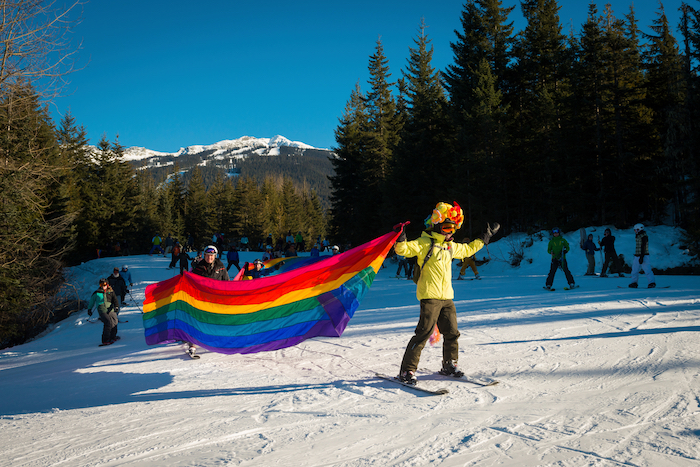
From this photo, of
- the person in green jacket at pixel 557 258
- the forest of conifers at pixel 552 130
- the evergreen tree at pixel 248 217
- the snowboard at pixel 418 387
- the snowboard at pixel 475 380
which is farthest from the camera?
the evergreen tree at pixel 248 217

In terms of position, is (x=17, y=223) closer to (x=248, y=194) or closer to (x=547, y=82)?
(x=547, y=82)

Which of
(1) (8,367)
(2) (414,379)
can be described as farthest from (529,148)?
(1) (8,367)

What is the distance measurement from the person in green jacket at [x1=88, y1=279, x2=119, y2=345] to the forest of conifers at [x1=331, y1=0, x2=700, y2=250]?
67.7 feet

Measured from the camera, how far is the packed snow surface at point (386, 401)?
360 centimetres

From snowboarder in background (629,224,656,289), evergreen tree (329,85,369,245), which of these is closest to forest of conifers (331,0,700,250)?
evergreen tree (329,85,369,245)

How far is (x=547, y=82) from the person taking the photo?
3158 centimetres

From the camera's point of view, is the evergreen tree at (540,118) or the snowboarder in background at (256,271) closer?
the snowboarder in background at (256,271)

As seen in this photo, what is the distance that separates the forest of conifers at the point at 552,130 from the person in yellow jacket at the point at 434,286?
18576 mm

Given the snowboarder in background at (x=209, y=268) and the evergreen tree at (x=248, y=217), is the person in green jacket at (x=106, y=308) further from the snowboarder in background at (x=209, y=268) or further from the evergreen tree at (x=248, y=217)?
the evergreen tree at (x=248, y=217)

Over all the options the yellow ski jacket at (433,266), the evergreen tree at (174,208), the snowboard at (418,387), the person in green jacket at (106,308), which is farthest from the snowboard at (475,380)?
the evergreen tree at (174,208)

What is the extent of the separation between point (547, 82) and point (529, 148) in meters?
6.97

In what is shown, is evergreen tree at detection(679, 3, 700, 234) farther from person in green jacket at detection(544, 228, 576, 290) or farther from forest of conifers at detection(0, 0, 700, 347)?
person in green jacket at detection(544, 228, 576, 290)

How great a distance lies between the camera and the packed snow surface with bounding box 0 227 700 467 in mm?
3598

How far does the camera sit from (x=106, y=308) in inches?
448
